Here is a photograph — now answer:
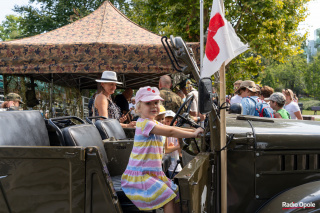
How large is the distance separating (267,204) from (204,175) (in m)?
0.54

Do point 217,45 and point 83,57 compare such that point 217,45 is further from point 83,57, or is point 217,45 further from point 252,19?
point 252,19

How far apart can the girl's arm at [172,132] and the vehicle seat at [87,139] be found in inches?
17.7

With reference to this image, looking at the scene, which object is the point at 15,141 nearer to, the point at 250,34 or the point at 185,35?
the point at 185,35

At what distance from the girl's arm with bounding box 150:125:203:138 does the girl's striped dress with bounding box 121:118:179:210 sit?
0.04m

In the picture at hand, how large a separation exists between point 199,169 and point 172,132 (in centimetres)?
43

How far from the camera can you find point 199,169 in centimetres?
204

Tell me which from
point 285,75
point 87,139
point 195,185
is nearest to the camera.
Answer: point 195,185

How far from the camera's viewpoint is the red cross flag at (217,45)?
2.24m

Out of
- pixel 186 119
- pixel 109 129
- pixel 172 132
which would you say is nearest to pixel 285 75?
pixel 109 129

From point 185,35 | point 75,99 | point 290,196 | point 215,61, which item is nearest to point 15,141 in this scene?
point 215,61

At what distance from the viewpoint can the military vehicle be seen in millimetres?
2156

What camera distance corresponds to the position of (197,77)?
2232 millimetres

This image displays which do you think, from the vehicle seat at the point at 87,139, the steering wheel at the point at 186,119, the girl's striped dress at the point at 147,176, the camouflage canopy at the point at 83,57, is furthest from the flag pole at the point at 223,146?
the camouflage canopy at the point at 83,57

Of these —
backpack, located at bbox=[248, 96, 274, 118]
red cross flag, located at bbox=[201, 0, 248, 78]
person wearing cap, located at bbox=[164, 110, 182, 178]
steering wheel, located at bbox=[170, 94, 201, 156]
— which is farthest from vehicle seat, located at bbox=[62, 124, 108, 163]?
backpack, located at bbox=[248, 96, 274, 118]
